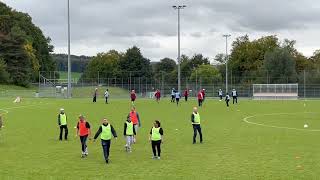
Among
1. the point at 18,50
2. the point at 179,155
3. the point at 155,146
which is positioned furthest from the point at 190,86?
the point at 155,146

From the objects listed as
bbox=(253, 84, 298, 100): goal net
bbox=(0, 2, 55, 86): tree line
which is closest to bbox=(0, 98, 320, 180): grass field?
bbox=(253, 84, 298, 100): goal net

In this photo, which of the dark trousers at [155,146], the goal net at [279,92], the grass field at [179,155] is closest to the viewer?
the grass field at [179,155]

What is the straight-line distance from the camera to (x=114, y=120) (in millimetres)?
41375

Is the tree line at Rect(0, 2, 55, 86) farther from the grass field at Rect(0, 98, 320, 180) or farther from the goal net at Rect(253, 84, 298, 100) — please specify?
the grass field at Rect(0, 98, 320, 180)

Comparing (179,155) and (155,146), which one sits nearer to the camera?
(155,146)

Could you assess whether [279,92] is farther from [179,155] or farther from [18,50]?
[179,155]

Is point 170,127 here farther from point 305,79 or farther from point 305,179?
point 305,79

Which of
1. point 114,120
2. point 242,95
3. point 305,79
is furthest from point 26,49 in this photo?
point 114,120

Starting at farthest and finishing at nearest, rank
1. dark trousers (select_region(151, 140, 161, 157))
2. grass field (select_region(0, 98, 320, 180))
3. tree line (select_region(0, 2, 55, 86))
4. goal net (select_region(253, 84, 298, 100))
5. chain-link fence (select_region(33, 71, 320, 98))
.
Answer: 1. tree line (select_region(0, 2, 55, 86))
2. chain-link fence (select_region(33, 71, 320, 98))
3. goal net (select_region(253, 84, 298, 100))
4. dark trousers (select_region(151, 140, 161, 157))
5. grass field (select_region(0, 98, 320, 180))

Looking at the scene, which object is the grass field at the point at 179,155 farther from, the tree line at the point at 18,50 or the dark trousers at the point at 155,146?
the tree line at the point at 18,50

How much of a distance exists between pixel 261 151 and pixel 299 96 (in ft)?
240

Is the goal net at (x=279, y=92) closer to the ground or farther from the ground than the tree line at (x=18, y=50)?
closer to the ground

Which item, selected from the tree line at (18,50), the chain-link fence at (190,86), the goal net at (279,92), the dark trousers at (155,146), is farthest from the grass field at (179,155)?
the tree line at (18,50)

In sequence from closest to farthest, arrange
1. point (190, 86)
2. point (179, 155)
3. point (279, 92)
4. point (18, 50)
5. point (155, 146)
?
point (155, 146)
point (179, 155)
point (279, 92)
point (190, 86)
point (18, 50)
